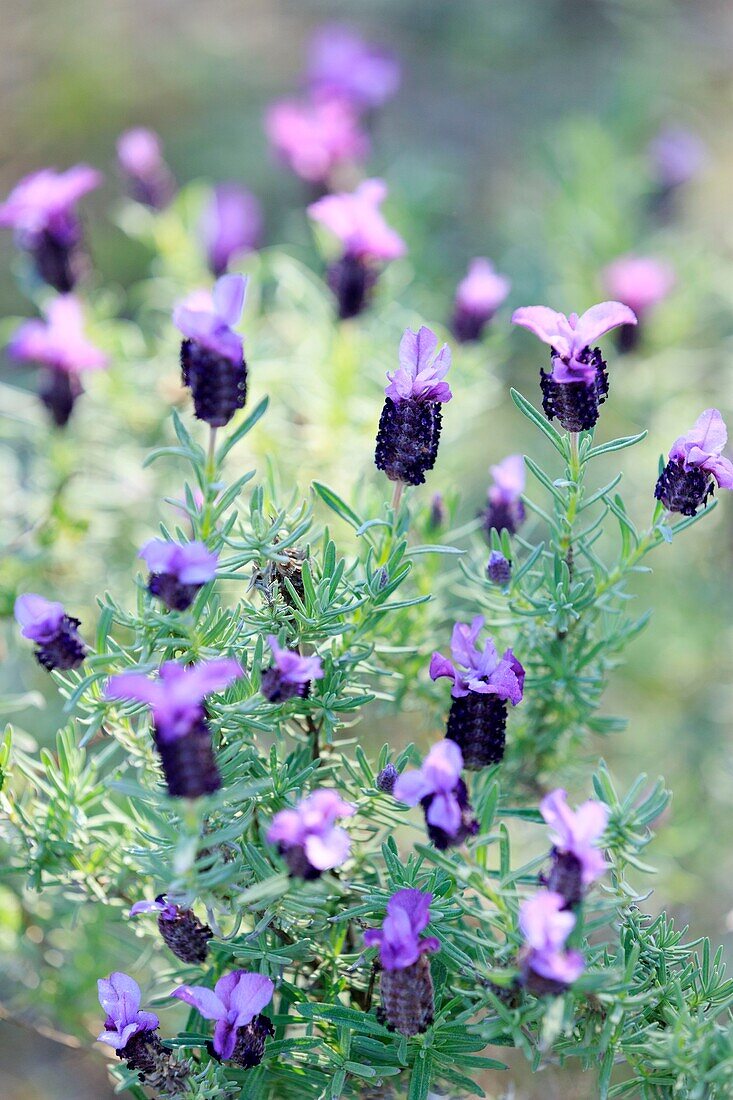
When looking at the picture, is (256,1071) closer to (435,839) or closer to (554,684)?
(435,839)

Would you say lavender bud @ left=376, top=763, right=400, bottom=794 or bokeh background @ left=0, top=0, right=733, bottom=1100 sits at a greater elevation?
bokeh background @ left=0, top=0, right=733, bottom=1100

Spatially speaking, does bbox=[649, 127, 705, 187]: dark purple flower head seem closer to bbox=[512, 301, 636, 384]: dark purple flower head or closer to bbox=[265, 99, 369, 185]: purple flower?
bbox=[265, 99, 369, 185]: purple flower

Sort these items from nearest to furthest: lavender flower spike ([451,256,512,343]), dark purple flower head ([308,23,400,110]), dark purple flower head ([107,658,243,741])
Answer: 1. dark purple flower head ([107,658,243,741])
2. lavender flower spike ([451,256,512,343])
3. dark purple flower head ([308,23,400,110])

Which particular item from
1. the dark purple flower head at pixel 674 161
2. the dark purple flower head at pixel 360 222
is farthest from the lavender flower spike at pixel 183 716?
the dark purple flower head at pixel 674 161

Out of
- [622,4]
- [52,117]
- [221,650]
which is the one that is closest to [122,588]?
[221,650]

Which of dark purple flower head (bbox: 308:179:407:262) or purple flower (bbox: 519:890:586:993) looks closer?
purple flower (bbox: 519:890:586:993)

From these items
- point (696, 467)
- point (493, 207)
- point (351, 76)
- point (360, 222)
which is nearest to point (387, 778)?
point (696, 467)

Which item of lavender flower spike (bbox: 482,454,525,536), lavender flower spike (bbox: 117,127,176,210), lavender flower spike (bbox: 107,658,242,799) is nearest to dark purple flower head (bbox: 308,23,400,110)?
lavender flower spike (bbox: 117,127,176,210)
